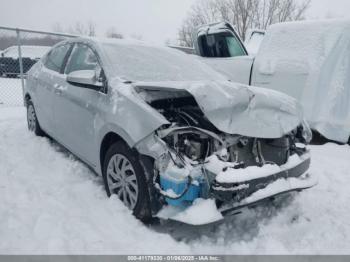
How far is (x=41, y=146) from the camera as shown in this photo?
470cm

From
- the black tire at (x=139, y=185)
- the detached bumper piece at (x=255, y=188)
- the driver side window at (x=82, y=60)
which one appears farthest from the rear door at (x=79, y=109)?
the detached bumper piece at (x=255, y=188)

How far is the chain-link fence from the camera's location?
7500 millimetres

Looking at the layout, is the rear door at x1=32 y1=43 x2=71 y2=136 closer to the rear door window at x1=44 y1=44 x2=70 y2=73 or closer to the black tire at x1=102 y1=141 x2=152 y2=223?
the rear door window at x1=44 y1=44 x2=70 y2=73

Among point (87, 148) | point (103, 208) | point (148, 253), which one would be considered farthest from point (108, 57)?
point (148, 253)

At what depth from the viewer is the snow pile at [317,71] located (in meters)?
5.12

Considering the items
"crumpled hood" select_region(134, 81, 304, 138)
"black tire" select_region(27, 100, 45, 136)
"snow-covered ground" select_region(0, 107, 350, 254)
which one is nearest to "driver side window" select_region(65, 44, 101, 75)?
"crumpled hood" select_region(134, 81, 304, 138)

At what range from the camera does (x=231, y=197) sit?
237 cm

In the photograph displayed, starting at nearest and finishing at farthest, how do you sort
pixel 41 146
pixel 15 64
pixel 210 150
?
1. pixel 210 150
2. pixel 41 146
3. pixel 15 64

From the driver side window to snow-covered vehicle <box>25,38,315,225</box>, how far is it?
2cm

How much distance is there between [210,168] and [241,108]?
0.64m

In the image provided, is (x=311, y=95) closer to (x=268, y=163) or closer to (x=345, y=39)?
(x=345, y=39)

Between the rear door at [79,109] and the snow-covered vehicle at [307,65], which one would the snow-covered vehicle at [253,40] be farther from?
the rear door at [79,109]

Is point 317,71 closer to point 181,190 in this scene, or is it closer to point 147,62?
point 147,62

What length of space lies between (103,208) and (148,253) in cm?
75
